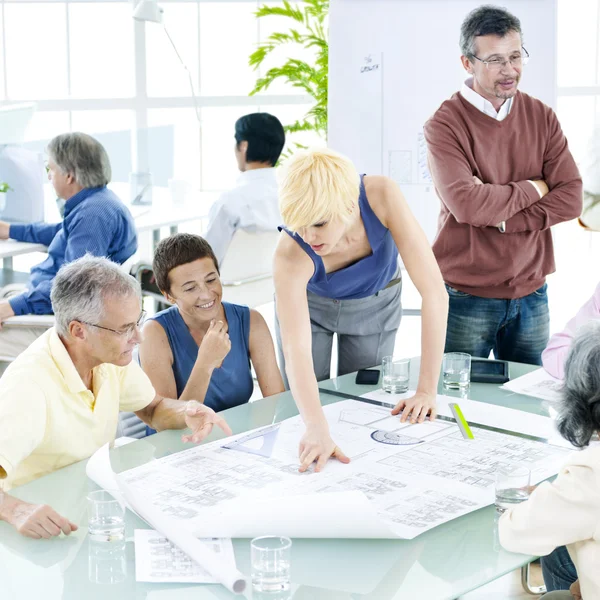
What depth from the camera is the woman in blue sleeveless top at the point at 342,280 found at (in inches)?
77.0

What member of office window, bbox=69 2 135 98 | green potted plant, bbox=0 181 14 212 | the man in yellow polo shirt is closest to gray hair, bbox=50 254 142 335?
the man in yellow polo shirt

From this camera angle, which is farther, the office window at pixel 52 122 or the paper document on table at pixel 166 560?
the office window at pixel 52 122

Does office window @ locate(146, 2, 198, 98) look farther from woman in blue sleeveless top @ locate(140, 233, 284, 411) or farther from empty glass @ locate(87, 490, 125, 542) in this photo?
empty glass @ locate(87, 490, 125, 542)

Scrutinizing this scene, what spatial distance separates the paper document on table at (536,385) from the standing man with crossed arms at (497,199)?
1.10 feet

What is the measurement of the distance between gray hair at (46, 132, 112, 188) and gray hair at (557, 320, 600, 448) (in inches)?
103

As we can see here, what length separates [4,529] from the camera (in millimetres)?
1594

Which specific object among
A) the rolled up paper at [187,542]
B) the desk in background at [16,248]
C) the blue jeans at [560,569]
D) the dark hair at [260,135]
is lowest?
the blue jeans at [560,569]

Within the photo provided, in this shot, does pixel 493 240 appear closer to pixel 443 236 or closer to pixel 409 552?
pixel 443 236

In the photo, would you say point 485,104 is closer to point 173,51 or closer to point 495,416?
point 495,416

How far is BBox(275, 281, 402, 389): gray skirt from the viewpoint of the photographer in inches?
101

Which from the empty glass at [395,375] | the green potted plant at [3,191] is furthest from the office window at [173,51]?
the empty glass at [395,375]

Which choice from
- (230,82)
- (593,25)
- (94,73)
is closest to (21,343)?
(94,73)

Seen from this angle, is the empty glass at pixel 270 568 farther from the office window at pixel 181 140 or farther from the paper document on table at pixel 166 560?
the office window at pixel 181 140

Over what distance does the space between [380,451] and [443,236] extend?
1.14 meters
